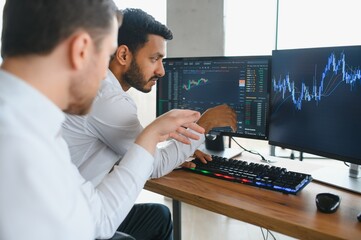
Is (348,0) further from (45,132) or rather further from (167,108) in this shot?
(45,132)

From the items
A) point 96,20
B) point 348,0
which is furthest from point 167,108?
point 348,0

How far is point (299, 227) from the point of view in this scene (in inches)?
34.3

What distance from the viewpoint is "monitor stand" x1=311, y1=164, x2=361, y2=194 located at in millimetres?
1173

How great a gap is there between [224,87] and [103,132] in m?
0.66

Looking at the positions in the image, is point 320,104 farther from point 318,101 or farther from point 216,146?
point 216,146

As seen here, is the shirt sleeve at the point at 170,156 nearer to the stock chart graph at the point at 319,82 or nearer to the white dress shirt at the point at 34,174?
the stock chart graph at the point at 319,82

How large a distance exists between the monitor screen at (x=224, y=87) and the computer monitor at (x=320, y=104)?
56 mm

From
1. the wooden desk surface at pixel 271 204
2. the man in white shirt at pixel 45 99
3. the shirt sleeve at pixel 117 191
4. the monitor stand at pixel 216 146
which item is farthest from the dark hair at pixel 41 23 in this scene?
the monitor stand at pixel 216 146

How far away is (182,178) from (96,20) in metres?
0.79

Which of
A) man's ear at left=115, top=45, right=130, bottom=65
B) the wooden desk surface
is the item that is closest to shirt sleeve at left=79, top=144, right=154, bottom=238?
the wooden desk surface

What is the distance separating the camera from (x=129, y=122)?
1.15 meters

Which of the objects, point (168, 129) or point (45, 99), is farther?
point (168, 129)

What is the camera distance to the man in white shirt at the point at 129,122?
1095 millimetres

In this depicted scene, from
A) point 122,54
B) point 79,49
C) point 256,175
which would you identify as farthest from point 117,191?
point 122,54
